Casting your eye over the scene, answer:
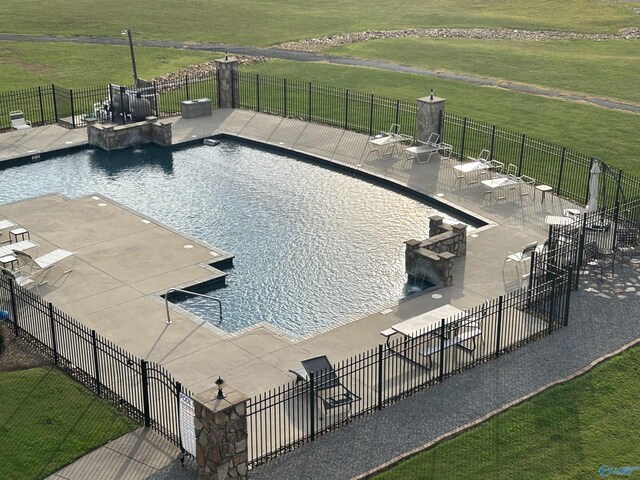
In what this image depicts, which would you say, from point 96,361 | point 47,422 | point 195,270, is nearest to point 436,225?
point 195,270

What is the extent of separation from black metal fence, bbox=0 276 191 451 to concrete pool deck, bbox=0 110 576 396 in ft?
3.25

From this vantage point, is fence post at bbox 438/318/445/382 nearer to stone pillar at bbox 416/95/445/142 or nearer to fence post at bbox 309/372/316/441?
fence post at bbox 309/372/316/441

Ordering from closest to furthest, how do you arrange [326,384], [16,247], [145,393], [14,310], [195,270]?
[145,393]
[326,384]
[14,310]
[195,270]
[16,247]

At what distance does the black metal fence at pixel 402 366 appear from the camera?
1916 centimetres

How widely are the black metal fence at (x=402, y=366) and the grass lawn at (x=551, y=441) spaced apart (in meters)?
2.03

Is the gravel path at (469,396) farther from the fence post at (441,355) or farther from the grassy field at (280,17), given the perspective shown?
the grassy field at (280,17)

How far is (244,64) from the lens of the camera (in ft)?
180

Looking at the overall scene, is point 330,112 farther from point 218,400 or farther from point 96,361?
point 218,400

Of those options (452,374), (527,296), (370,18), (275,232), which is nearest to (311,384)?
(452,374)

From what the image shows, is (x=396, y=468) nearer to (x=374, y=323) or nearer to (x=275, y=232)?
(x=374, y=323)

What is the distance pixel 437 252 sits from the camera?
27.2 meters

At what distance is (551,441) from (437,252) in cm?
911

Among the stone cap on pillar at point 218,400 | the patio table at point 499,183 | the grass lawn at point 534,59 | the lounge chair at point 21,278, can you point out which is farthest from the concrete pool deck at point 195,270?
the grass lawn at point 534,59

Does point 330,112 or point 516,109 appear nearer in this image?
point 330,112
